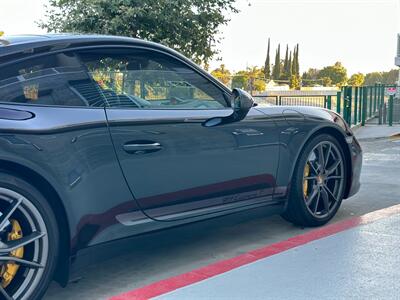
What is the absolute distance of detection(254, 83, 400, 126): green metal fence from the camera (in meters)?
14.5

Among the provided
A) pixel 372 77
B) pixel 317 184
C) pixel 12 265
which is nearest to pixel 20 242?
pixel 12 265

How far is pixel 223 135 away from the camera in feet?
11.6

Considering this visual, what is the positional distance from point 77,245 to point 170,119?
95 cm

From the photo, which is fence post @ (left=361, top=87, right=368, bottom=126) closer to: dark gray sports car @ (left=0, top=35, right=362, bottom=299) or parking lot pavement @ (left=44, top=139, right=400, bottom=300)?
parking lot pavement @ (left=44, top=139, right=400, bottom=300)

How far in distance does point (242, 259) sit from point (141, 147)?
118 cm

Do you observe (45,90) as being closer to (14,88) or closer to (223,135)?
(14,88)

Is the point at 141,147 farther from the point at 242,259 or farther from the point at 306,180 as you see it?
the point at 306,180

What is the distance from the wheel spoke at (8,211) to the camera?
2.59 metres

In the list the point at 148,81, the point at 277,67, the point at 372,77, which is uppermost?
the point at 277,67

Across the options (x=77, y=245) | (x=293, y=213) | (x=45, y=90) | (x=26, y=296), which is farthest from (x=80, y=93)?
(x=293, y=213)

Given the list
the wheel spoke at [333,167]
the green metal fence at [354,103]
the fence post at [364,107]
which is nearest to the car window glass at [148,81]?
the wheel spoke at [333,167]

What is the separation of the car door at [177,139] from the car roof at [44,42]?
71 millimetres

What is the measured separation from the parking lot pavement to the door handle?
539 millimetres

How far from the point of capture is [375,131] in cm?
1390
